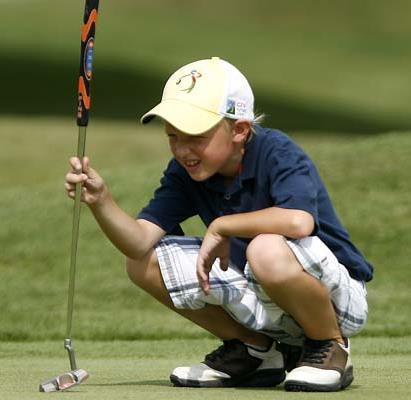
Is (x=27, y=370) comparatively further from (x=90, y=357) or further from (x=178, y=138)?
(x=178, y=138)

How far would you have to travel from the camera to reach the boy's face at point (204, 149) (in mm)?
4223

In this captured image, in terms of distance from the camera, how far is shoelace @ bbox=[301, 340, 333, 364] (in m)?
4.25

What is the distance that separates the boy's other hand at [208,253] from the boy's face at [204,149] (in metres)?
0.18

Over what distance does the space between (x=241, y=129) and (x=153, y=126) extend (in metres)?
14.7

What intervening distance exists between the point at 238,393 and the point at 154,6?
30.8 m

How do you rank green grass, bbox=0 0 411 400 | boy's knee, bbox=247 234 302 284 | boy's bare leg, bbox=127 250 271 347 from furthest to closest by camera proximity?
green grass, bbox=0 0 411 400 < boy's bare leg, bbox=127 250 271 347 < boy's knee, bbox=247 234 302 284

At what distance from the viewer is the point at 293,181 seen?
417cm

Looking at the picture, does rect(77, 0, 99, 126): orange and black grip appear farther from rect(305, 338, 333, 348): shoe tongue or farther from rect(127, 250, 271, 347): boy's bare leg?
rect(305, 338, 333, 348): shoe tongue

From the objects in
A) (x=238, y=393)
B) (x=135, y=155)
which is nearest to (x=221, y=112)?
(x=238, y=393)

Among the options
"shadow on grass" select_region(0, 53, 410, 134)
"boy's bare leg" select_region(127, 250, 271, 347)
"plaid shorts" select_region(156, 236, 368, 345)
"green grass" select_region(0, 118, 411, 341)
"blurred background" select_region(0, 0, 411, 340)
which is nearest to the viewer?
"plaid shorts" select_region(156, 236, 368, 345)

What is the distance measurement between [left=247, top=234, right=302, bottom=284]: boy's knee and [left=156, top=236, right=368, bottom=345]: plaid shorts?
0.54ft

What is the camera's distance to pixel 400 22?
111ft

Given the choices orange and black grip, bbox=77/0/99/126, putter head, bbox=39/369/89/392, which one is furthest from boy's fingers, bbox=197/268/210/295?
orange and black grip, bbox=77/0/99/126

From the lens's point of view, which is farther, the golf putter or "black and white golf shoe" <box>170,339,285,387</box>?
"black and white golf shoe" <box>170,339,285,387</box>
